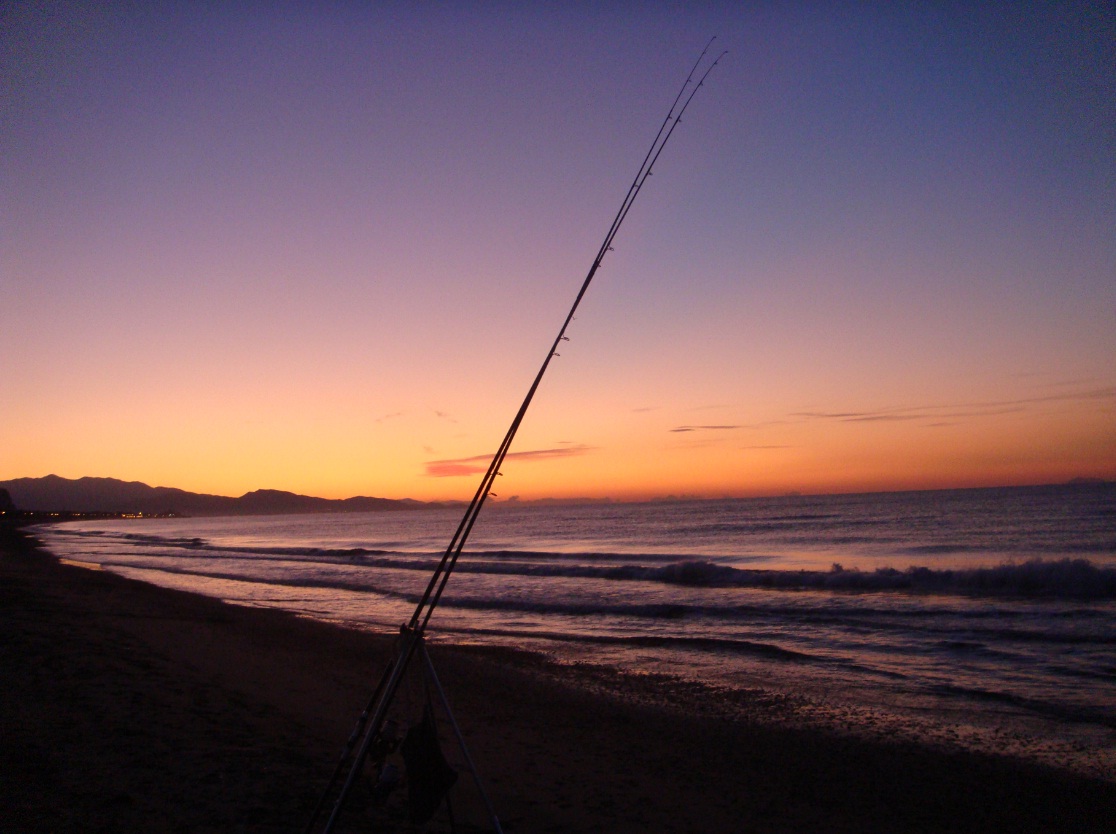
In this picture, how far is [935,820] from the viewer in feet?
18.5

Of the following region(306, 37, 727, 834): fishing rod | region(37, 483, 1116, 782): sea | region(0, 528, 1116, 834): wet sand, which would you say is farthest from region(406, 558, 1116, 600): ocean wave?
region(306, 37, 727, 834): fishing rod

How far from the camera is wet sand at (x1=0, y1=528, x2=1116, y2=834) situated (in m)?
4.76

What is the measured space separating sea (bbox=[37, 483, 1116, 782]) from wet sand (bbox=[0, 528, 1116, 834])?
918 mm

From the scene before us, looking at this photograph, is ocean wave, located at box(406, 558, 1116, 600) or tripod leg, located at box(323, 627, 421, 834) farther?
ocean wave, located at box(406, 558, 1116, 600)

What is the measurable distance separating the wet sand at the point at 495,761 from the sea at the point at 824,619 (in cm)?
92

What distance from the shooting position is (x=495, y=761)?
670 cm

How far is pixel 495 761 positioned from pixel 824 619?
1118 cm

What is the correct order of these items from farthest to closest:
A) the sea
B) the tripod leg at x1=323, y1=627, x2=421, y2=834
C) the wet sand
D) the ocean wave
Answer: the ocean wave
the sea
the wet sand
the tripod leg at x1=323, y1=627, x2=421, y2=834

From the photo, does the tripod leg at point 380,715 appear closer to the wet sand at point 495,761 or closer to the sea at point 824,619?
the wet sand at point 495,761

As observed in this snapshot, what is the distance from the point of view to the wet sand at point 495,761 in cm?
476

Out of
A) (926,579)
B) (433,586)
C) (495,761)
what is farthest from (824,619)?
(433,586)

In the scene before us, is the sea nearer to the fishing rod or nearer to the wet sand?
the wet sand

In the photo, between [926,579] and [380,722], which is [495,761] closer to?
[380,722]

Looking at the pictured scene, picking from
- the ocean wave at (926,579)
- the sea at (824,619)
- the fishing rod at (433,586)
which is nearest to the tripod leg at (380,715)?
the fishing rod at (433,586)
